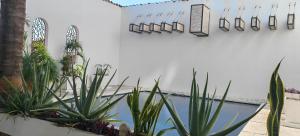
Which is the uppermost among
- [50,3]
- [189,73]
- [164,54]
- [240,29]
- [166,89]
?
[50,3]

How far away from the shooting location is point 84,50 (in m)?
11.9

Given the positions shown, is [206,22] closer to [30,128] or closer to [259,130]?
[259,130]

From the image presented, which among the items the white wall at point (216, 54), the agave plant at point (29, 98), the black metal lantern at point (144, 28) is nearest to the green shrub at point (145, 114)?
the agave plant at point (29, 98)

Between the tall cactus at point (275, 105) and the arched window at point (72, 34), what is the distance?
1011 centimetres

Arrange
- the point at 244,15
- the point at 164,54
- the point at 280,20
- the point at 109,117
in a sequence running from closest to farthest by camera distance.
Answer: the point at 109,117 < the point at 280,20 < the point at 244,15 < the point at 164,54

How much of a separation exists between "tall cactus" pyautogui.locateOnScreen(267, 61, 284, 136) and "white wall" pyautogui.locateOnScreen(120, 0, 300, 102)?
8941 millimetres

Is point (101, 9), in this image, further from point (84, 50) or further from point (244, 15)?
point (244, 15)

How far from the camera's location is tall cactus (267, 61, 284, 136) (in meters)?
2.08

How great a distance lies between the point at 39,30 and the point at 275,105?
9.74 meters

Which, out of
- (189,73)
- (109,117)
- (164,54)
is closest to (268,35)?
(189,73)

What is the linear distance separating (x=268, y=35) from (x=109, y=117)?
895cm

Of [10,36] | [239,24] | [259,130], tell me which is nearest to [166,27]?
[239,24]

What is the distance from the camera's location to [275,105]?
2.11 meters

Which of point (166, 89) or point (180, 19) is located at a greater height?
point (180, 19)
